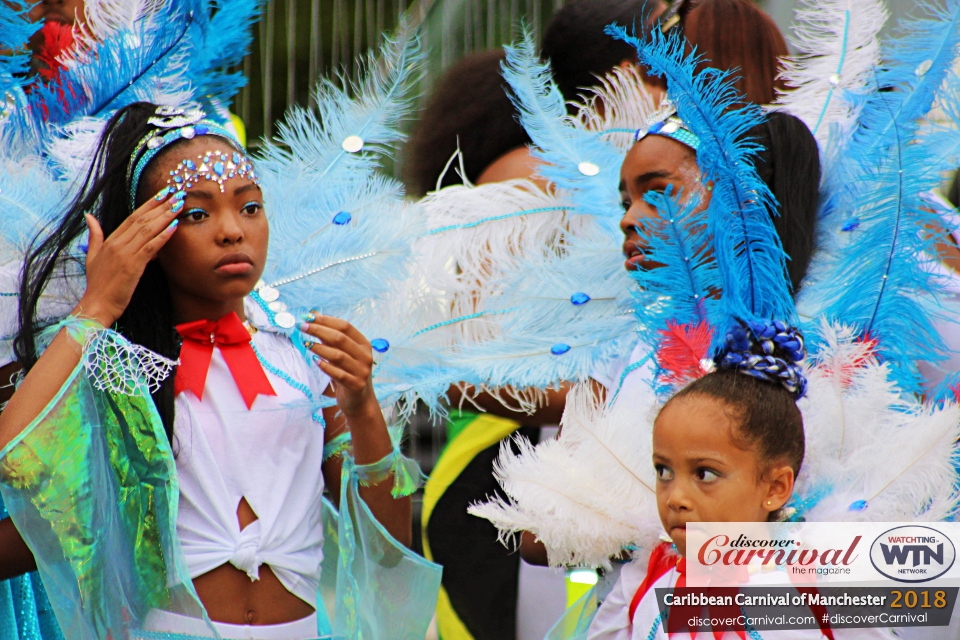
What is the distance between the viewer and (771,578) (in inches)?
77.2

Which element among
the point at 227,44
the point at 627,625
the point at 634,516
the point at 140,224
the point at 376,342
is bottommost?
the point at 627,625

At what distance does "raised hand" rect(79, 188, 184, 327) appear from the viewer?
6.79ft

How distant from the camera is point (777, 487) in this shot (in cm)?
196

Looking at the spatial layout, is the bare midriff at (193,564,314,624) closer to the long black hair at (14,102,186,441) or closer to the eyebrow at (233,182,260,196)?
the long black hair at (14,102,186,441)

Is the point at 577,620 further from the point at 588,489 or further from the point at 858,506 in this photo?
the point at 858,506

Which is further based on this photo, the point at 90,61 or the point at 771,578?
the point at 90,61

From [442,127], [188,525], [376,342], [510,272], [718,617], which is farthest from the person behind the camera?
[442,127]

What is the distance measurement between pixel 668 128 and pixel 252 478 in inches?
48.1

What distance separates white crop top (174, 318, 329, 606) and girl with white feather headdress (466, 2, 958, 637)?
37 centimetres

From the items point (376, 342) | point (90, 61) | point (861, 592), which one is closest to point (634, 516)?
point (861, 592)

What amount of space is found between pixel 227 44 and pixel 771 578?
174cm

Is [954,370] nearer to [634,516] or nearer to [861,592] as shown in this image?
[861,592]

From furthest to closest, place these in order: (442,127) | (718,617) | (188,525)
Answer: (442,127) → (188,525) → (718,617)

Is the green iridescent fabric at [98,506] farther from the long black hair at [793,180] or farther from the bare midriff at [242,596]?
the long black hair at [793,180]
